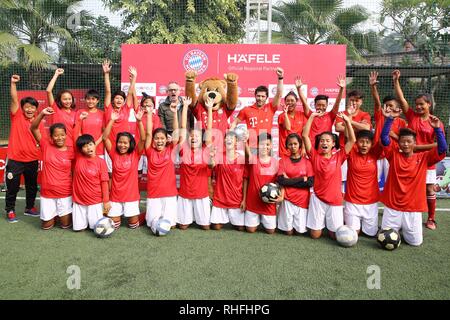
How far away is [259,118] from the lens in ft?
16.1

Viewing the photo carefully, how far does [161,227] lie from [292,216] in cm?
152

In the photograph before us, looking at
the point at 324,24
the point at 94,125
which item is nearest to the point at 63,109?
the point at 94,125

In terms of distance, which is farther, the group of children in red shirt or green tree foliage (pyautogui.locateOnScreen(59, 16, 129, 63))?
green tree foliage (pyautogui.locateOnScreen(59, 16, 129, 63))

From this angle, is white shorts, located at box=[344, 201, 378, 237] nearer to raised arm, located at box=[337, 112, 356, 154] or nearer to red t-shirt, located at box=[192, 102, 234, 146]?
raised arm, located at box=[337, 112, 356, 154]

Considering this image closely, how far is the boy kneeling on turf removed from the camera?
12.9 feet

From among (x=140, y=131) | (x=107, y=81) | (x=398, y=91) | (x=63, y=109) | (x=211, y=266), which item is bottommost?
(x=211, y=266)

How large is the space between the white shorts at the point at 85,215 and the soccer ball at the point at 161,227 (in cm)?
70

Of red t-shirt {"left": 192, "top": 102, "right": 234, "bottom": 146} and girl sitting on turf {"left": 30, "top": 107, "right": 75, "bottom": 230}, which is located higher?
red t-shirt {"left": 192, "top": 102, "right": 234, "bottom": 146}

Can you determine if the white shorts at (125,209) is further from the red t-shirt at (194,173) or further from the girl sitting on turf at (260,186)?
the girl sitting on turf at (260,186)

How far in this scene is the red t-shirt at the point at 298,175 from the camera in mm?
4227

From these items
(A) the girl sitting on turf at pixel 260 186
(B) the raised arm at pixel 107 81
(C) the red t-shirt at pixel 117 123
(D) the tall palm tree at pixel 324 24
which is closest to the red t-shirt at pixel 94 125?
(C) the red t-shirt at pixel 117 123

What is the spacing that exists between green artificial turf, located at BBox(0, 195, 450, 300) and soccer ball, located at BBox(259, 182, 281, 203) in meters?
0.46

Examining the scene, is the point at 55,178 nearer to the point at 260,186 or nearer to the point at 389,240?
the point at 260,186

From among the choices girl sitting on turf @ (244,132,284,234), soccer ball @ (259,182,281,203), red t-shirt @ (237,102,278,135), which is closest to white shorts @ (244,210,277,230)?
girl sitting on turf @ (244,132,284,234)
